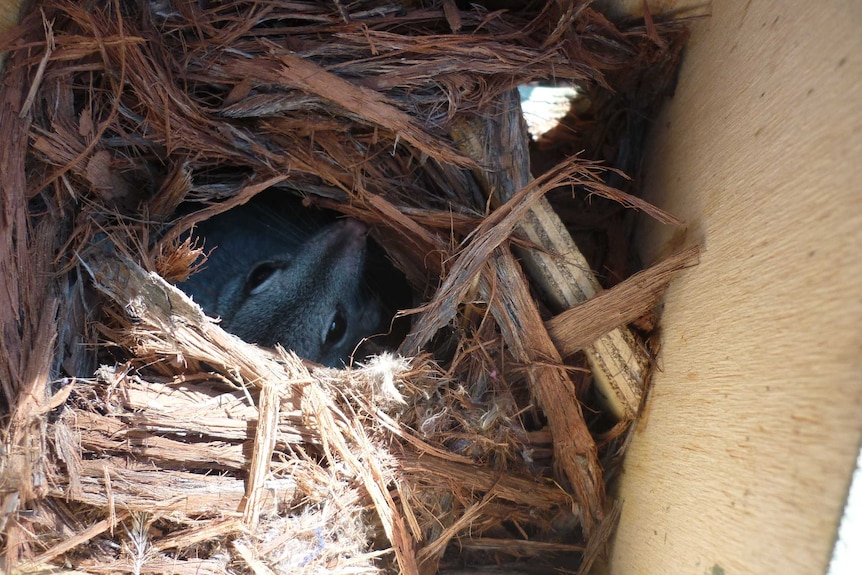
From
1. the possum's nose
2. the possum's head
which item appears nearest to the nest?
the possum's nose

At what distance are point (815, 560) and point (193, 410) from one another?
126 cm

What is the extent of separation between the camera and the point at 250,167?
1939mm

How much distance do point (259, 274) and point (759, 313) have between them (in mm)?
1862

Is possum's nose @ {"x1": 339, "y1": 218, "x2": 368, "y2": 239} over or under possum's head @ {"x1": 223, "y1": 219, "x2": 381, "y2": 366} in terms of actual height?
over

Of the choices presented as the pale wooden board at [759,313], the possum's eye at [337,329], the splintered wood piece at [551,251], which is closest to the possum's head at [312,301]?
the possum's eye at [337,329]

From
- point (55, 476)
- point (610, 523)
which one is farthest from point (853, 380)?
point (55, 476)

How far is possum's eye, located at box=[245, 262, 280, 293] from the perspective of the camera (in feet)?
8.23

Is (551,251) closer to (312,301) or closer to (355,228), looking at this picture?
(355,228)

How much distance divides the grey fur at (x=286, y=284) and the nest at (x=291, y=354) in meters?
0.58

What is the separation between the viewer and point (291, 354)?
5.65 ft

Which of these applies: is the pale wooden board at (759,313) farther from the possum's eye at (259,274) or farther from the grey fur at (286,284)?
the possum's eye at (259,274)

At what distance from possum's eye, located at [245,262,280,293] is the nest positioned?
714mm

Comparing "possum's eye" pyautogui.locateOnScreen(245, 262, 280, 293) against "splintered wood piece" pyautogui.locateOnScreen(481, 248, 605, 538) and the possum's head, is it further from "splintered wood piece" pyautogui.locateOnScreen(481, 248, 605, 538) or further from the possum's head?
"splintered wood piece" pyautogui.locateOnScreen(481, 248, 605, 538)

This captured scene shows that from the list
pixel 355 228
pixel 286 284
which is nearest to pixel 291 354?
pixel 355 228
